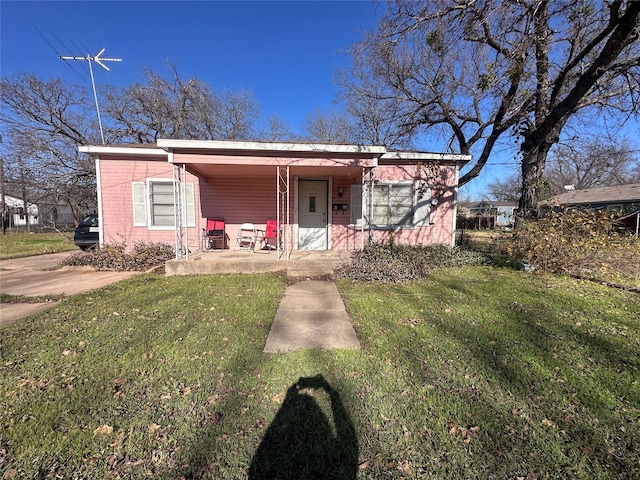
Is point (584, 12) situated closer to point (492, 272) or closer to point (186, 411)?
point (492, 272)

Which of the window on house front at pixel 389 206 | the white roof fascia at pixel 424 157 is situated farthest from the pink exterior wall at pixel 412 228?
the white roof fascia at pixel 424 157

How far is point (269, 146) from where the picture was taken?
6.02 metres

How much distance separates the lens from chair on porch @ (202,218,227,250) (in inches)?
311

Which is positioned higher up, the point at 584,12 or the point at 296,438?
the point at 584,12

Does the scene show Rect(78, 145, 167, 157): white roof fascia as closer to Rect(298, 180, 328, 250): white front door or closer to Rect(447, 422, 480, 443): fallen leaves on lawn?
Rect(298, 180, 328, 250): white front door

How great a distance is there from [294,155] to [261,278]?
2.93 meters

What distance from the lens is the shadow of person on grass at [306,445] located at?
1553mm

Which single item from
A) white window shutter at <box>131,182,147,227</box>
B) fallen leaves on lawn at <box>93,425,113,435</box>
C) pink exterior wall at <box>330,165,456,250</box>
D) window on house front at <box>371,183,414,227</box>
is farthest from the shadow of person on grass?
white window shutter at <box>131,182,147,227</box>

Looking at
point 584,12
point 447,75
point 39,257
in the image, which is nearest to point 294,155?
point 584,12

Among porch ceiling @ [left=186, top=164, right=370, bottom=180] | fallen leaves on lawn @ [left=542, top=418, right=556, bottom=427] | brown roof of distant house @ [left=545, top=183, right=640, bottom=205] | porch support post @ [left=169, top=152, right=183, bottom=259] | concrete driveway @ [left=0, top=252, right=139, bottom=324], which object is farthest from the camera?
brown roof of distant house @ [left=545, top=183, right=640, bottom=205]

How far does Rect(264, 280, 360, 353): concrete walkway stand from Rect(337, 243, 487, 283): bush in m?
1.12

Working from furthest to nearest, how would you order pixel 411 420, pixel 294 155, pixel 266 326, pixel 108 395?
pixel 294 155, pixel 266 326, pixel 108 395, pixel 411 420

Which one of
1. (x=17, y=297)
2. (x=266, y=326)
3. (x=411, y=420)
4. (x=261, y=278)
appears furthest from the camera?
(x=261, y=278)

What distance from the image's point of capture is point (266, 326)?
346cm
